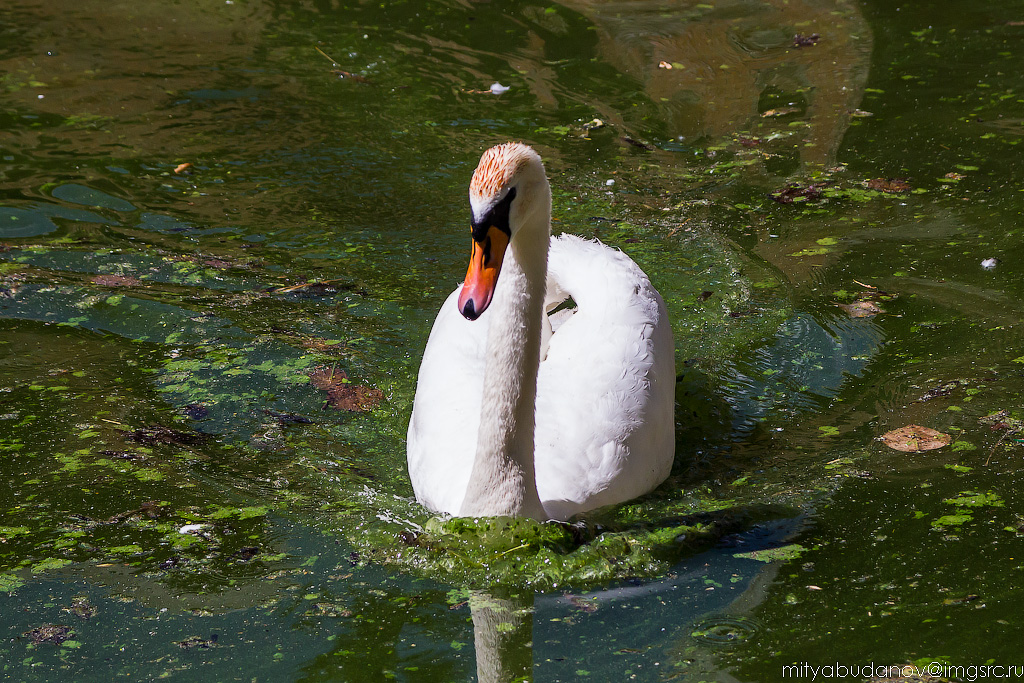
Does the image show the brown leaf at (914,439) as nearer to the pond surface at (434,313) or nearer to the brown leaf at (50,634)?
the pond surface at (434,313)

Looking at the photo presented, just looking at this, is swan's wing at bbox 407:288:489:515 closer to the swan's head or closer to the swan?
the swan

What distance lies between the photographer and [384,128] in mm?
8070

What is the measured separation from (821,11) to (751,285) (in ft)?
16.4

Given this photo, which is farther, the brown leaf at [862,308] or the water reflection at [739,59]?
the water reflection at [739,59]

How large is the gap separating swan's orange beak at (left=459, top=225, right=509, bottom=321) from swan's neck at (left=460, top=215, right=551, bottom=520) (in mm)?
196

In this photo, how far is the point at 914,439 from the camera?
4215 millimetres

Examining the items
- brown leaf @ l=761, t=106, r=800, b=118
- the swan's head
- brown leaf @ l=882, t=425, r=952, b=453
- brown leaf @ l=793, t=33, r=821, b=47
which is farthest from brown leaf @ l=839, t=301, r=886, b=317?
brown leaf @ l=793, t=33, r=821, b=47

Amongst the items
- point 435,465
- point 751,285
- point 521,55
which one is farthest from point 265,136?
point 435,465

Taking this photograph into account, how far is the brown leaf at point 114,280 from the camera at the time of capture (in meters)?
5.77

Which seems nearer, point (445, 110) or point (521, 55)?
point (445, 110)

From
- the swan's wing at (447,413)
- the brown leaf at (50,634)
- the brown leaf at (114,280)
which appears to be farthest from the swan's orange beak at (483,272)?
the brown leaf at (114,280)

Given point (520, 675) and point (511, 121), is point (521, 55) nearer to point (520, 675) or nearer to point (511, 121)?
point (511, 121)

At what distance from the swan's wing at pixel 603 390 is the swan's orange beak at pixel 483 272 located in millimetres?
911

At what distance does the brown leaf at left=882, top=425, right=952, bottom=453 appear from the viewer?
163 inches
